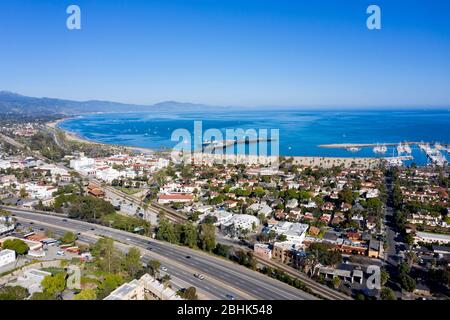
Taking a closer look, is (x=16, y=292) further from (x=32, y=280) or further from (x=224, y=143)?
(x=224, y=143)

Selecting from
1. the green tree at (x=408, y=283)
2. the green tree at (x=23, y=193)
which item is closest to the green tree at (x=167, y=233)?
the green tree at (x=408, y=283)

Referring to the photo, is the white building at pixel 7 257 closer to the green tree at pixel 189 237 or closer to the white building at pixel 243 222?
the green tree at pixel 189 237

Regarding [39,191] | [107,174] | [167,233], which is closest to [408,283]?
[167,233]

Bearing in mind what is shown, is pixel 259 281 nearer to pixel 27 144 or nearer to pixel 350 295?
pixel 350 295

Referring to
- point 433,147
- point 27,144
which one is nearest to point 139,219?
point 27,144

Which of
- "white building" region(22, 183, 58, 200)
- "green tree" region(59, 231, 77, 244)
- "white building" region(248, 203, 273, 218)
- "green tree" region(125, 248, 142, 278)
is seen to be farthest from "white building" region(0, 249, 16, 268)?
"white building" region(248, 203, 273, 218)

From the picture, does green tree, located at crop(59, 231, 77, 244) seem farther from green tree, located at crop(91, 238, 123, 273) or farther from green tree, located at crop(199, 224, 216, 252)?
green tree, located at crop(199, 224, 216, 252)
